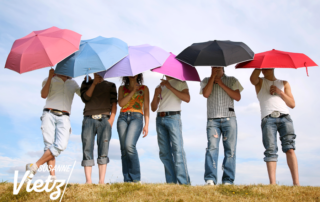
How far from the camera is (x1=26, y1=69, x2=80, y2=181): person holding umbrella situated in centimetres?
698

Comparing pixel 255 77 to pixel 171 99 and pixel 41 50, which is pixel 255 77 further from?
pixel 41 50

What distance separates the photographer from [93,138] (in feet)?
23.5

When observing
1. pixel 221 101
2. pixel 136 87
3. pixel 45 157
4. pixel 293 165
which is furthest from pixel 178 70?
pixel 45 157

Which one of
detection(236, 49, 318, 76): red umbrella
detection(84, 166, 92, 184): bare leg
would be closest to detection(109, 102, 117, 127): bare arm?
detection(84, 166, 92, 184): bare leg

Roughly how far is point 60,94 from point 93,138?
1.30 m

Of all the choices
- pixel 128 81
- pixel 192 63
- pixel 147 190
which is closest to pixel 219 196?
pixel 147 190

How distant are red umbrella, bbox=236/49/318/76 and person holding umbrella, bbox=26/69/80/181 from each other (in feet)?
13.6

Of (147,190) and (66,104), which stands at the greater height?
(66,104)

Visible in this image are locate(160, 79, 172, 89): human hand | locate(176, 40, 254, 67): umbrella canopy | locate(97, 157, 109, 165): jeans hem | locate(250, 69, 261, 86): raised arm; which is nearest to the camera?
locate(176, 40, 254, 67): umbrella canopy

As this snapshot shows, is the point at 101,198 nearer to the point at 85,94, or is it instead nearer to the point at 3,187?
the point at 85,94

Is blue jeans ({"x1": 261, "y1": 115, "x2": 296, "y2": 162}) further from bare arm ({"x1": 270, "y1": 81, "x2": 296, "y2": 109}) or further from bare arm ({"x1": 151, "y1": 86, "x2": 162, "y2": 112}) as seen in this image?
bare arm ({"x1": 151, "y1": 86, "x2": 162, "y2": 112})

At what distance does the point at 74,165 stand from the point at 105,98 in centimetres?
175

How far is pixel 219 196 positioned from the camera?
6.01 meters

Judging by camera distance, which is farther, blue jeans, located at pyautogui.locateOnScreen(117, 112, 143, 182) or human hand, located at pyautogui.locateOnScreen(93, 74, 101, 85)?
human hand, located at pyautogui.locateOnScreen(93, 74, 101, 85)
